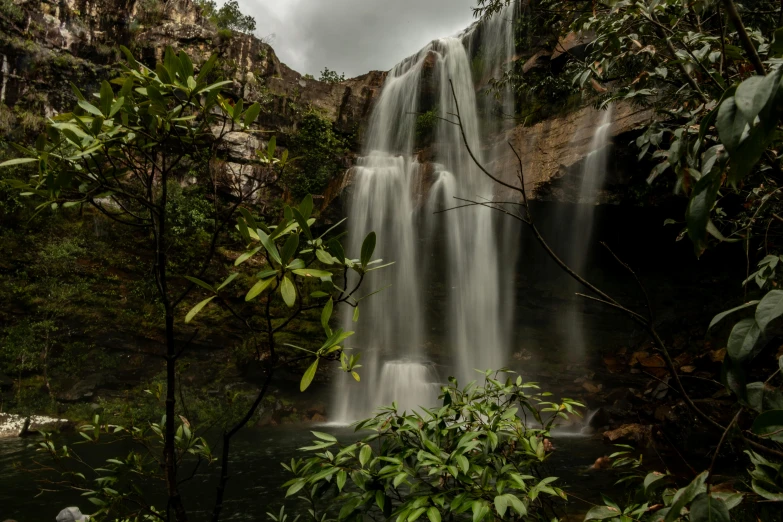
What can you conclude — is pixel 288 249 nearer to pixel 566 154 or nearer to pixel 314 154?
pixel 566 154

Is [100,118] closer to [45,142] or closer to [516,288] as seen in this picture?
→ [45,142]

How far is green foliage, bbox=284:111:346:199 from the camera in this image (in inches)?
588

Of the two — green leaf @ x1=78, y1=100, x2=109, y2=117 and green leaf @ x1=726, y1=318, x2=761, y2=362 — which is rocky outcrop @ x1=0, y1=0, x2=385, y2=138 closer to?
green leaf @ x1=78, y1=100, x2=109, y2=117

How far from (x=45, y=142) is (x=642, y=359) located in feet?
38.2

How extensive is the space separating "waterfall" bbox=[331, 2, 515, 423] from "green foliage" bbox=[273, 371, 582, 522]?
9876 millimetres

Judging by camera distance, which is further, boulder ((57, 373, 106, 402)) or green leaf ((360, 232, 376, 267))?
boulder ((57, 373, 106, 402))

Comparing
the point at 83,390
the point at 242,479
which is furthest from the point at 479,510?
the point at 83,390

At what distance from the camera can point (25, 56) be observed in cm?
1277

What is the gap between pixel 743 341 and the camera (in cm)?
72

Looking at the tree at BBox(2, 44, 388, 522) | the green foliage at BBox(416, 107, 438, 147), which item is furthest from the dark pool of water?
the green foliage at BBox(416, 107, 438, 147)

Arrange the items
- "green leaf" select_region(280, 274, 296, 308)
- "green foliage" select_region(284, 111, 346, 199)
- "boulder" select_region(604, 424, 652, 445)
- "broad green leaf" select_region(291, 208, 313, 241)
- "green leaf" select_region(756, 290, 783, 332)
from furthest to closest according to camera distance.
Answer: "green foliage" select_region(284, 111, 346, 199) < "boulder" select_region(604, 424, 652, 445) < "broad green leaf" select_region(291, 208, 313, 241) < "green leaf" select_region(280, 274, 296, 308) < "green leaf" select_region(756, 290, 783, 332)

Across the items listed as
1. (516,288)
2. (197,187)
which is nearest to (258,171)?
(197,187)

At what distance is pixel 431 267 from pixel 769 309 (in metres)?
12.3

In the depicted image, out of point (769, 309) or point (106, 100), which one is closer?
point (769, 309)
